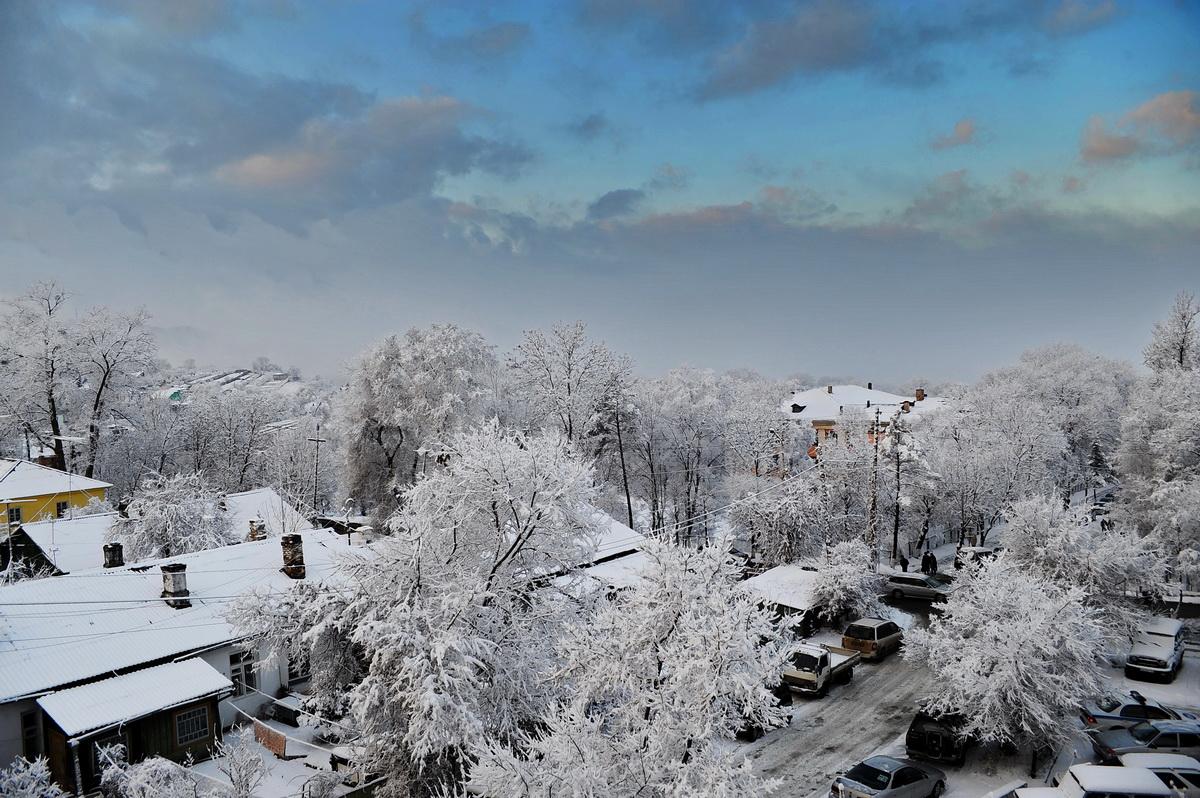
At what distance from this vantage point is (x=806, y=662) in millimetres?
Result: 19906

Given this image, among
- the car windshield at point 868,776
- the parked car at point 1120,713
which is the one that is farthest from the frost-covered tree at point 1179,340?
the car windshield at point 868,776

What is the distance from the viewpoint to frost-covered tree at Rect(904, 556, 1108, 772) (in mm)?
14164

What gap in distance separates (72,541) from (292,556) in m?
10.6

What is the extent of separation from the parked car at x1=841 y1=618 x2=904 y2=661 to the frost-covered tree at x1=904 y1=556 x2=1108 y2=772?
22.4ft

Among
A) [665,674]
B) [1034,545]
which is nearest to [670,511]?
[1034,545]

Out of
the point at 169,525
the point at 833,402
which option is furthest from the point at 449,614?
the point at 833,402

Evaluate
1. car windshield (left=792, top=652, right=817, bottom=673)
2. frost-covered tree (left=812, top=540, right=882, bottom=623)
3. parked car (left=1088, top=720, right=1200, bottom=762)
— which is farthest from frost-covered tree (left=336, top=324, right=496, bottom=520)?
parked car (left=1088, top=720, right=1200, bottom=762)

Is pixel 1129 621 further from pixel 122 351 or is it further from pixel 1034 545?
pixel 122 351

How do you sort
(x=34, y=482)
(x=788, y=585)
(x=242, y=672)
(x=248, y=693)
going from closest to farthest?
(x=242, y=672), (x=248, y=693), (x=788, y=585), (x=34, y=482)

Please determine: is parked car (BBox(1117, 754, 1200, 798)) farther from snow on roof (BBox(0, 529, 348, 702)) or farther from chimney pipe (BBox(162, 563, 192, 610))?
chimney pipe (BBox(162, 563, 192, 610))

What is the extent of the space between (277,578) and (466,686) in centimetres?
1033

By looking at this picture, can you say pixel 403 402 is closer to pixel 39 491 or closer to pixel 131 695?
pixel 39 491

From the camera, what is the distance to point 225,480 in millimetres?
45781

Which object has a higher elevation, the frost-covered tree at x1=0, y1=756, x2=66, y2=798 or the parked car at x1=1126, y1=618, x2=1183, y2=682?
the frost-covered tree at x1=0, y1=756, x2=66, y2=798
